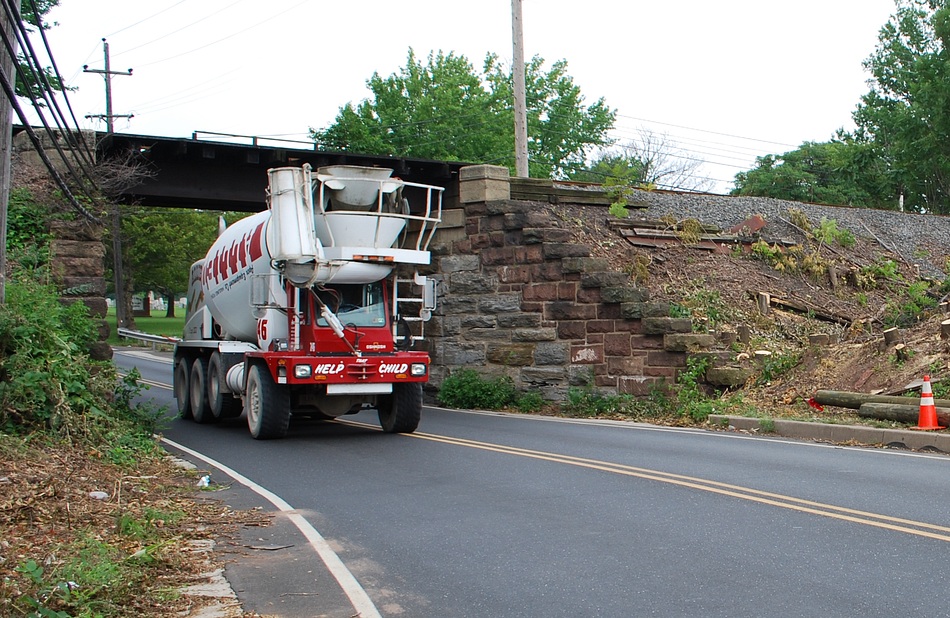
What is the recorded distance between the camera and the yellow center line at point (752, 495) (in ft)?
24.1

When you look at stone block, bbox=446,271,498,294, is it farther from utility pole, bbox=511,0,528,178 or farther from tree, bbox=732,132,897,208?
tree, bbox=732,132,897,208

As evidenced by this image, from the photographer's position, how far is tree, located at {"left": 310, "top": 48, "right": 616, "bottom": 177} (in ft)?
194

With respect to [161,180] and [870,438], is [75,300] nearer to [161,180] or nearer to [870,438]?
[161,180]

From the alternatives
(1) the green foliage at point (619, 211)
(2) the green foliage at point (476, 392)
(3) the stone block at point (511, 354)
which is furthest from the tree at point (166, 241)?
(3) the stone block at point (511, 354)

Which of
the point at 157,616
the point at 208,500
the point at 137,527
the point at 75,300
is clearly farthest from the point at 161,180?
the point at 157,616

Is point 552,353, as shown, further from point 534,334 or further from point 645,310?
point 645,310

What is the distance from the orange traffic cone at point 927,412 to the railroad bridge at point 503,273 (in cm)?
442

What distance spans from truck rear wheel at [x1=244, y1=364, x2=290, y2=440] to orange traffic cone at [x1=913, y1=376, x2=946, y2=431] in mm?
8592

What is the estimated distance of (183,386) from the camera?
61.2 ft

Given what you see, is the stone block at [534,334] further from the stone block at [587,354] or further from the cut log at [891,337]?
the cut log at [891,337]

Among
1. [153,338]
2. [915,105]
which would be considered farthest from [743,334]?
[915,105]

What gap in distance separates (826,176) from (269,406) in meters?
55.9

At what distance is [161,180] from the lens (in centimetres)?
2053

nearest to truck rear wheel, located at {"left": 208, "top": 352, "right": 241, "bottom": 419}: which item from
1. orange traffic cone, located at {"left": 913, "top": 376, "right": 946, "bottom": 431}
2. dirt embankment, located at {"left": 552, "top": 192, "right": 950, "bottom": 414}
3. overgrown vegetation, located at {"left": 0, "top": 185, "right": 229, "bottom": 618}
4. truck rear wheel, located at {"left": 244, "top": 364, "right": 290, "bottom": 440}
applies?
overgrown vegetation, located at {"left": 0, "top": 185, "right": 229, "bottom": 618}
